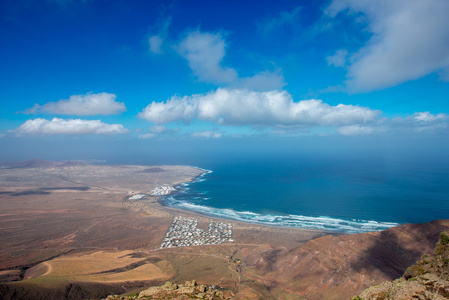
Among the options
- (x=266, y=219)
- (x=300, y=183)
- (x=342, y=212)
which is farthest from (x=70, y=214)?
(x=300, y=183)

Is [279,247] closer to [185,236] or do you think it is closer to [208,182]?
[185,236]

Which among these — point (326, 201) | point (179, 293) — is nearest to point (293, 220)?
point (326, 201)

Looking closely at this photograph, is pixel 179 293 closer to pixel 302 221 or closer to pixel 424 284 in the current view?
pixel 424 284

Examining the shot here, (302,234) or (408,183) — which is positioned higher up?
(408,183)

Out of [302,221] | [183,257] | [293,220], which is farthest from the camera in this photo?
[293,220]

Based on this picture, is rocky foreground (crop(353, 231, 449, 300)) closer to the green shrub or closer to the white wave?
the green shrub

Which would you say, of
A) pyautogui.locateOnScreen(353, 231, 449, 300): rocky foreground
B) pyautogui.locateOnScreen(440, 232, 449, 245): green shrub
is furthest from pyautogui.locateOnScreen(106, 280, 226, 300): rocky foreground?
pyautogui.locateOnScreen(440, 232, 449, 245): green shrub
